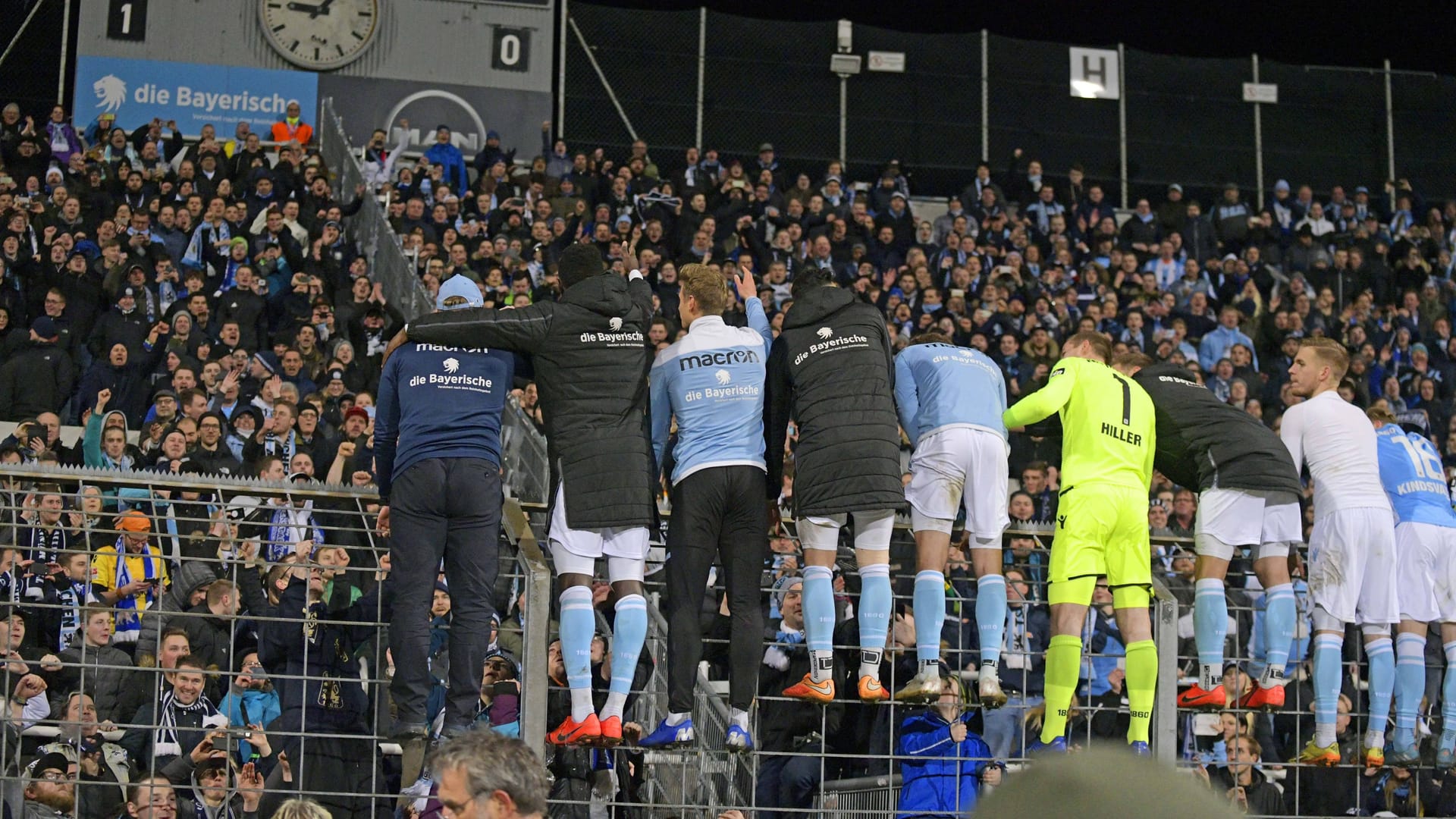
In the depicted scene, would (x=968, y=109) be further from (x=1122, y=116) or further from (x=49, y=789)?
(x=49, y=789)

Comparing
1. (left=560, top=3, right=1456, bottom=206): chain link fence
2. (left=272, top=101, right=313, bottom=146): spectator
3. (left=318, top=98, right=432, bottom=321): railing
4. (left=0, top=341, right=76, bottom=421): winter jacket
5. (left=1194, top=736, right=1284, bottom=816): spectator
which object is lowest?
(left=1194, top=736, right=1284, bottom=816): spectator

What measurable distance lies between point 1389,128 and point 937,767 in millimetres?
20988

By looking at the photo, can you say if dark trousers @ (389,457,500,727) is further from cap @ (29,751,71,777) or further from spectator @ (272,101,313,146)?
spectator @ (272,101,313,146)

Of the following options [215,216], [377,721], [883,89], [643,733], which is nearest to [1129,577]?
[643,733]

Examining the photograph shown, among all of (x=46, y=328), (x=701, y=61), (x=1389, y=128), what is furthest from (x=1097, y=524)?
(x=1389, y=128)

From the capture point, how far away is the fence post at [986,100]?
83.0 feet

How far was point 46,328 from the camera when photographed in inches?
615

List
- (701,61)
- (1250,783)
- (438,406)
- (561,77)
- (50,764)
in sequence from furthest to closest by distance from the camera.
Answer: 1. (701,61)
2. (561,77)
3. (1250,783)
4. (50,764)
5. (438,406)

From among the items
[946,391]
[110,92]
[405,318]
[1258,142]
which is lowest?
[946,391]

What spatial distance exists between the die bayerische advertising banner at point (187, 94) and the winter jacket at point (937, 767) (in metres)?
17.3

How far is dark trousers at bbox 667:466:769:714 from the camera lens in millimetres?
8023

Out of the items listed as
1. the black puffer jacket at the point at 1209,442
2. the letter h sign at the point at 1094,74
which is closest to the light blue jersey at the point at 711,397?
the black puffer jacket at the point at 1209,442

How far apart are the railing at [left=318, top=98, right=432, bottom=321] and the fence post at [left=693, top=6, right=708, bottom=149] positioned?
508 cm

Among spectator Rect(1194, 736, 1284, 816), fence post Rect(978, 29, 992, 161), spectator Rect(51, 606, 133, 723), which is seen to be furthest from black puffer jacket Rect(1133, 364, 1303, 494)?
fence post Rect(978, 29, 992, 161)
